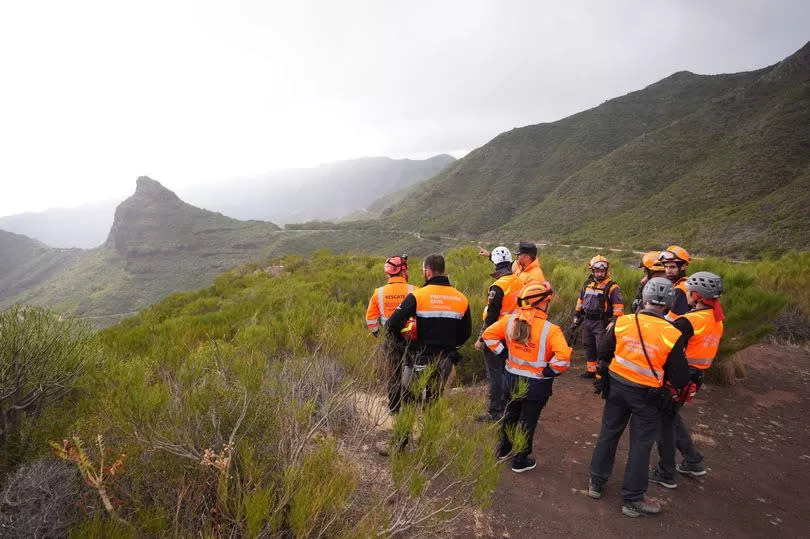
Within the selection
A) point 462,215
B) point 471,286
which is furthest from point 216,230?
point 471,286

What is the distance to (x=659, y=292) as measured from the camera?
330 cm

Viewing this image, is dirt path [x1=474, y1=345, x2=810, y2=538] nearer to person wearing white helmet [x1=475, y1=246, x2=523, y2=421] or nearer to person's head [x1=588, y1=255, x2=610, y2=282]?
person wearing white helmet [x1=475, y1=246, x2=523, y2=421]

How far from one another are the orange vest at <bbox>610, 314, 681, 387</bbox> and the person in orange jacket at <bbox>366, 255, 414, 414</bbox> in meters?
2.07

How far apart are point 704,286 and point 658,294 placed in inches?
36.7

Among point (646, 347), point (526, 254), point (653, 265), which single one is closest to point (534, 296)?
point (646, 347)

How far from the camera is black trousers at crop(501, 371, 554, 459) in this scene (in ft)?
12.2

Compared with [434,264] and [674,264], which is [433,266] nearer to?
[434,264]

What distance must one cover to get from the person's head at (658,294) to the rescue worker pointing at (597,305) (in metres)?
2.73

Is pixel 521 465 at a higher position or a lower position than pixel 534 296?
lower

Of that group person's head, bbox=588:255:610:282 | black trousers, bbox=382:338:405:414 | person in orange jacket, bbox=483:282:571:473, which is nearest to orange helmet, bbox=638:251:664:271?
person's head, bbox=588:255:610:282

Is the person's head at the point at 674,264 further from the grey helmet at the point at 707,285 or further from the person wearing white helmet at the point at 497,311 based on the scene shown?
the person wearing white helmet at the point at 497,311

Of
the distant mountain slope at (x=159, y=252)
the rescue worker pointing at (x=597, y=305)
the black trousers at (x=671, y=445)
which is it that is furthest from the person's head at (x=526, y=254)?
the distant mountain slope at (x=159, y=252)

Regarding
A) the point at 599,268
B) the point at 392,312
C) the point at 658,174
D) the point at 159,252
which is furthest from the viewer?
the point at 159,252

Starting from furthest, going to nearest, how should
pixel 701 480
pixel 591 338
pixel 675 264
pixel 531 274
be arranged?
pixel 591 338 → pixel 531 274 → pixel 675 264 → pixel 701 480
